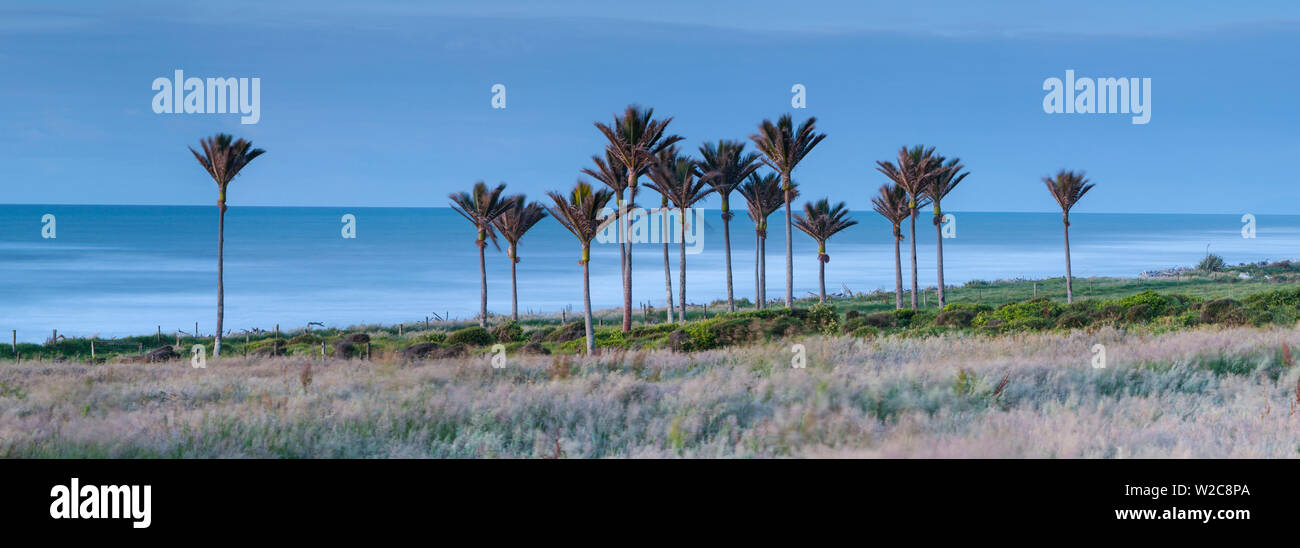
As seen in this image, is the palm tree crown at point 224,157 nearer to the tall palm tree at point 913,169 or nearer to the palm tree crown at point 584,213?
the palm tree crown at point 584,213

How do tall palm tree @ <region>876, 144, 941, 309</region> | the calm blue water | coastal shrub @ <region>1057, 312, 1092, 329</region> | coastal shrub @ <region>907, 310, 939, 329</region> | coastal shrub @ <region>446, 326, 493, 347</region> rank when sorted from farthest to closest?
the calm blue water < tall palm tree @ <region>876, 144, 941, 309</region> < coastal shrub @ <region>446, 326, 493, 347</region> < coastal shrub @ <region>907, 310, 939, 329</region> < coastal shrub @ <region>1057, 312, 1092, 329</region>

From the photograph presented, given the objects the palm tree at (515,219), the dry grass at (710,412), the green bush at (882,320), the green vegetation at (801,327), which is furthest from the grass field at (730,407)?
the palm tree at (515,219)

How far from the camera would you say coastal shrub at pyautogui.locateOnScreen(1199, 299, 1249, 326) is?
25663 mm

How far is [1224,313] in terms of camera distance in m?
27.0

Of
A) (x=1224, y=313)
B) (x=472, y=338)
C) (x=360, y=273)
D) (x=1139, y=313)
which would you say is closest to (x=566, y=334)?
(x=472, y=338)

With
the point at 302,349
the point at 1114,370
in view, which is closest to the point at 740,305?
the point at 302,349

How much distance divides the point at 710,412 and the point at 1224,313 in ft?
78.5

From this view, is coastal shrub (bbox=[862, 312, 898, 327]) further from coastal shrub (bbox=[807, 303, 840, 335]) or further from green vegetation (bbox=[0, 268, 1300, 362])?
coastal shrub (bbox=[807, 303, 840, 335])

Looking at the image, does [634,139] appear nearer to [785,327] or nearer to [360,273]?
[785,327]

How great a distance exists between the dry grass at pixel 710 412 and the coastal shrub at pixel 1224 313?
12047 millimetres

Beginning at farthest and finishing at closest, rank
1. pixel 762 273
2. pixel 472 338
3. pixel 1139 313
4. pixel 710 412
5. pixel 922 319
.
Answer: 1. pixel 762 273
2. pixel 472 338
3. pixel 922 319
4. pixel 1139 313
5. pixel 710 412
